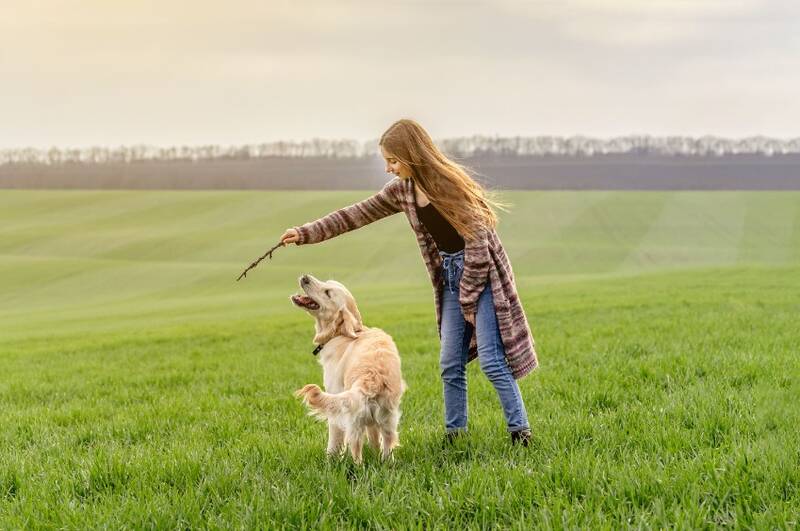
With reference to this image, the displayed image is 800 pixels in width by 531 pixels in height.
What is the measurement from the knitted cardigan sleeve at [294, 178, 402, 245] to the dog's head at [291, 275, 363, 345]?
1.21ft

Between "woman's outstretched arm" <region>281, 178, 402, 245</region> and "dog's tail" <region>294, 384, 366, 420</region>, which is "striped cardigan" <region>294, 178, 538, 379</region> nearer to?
"woman's outstretched arm" <region>281, 178, 402, 245</region>

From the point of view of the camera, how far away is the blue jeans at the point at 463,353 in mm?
5340

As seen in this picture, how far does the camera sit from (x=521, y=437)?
527 cm

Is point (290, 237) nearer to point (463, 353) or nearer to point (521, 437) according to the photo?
point (463, 353)

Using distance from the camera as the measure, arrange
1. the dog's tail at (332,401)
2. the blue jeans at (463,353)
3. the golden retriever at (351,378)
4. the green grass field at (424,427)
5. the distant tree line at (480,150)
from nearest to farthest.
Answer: the green grass field at (424,427)
the dog's tail at (332,401)
the golden retriever at (351,378)
the blue jeans at (463,353)
the distant tree line at (480,150)

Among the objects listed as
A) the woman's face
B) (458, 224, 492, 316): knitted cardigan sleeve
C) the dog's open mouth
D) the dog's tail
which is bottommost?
the dog's tail

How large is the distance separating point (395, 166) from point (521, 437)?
2262 mm

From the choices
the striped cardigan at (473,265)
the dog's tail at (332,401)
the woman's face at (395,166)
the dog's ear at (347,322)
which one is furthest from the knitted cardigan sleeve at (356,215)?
the dog's tail at (332,401)

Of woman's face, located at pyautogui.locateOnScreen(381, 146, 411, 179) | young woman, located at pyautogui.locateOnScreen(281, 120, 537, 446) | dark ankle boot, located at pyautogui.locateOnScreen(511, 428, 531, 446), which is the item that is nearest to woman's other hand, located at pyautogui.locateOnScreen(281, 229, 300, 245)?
young woman, located at pyautogui.locateOnScreen(281, 120, 537, 446)

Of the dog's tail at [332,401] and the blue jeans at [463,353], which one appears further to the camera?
the blue jeans at [463,353]

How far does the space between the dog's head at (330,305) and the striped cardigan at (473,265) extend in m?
0.38

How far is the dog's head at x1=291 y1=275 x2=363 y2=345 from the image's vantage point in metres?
5.73

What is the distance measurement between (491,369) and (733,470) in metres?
1.81

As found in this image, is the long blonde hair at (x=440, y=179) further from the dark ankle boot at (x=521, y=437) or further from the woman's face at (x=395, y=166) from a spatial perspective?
the dark ankle boot at (x=521, y=437)
